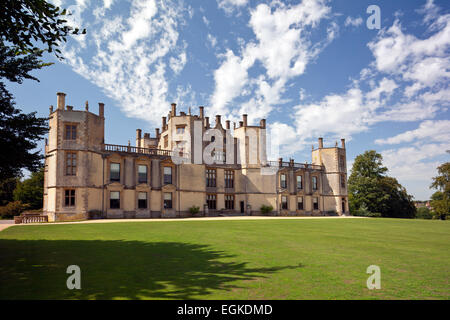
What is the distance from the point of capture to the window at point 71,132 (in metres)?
30.6

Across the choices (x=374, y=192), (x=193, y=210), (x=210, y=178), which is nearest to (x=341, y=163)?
(x=374, y=192)

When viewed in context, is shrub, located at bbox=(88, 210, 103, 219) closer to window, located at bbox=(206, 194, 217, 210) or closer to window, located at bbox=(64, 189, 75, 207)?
window, located at bbox=(64, 189, 75, 207)

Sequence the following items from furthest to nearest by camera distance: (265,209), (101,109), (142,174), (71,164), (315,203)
Result: (315,203)
(265,209)
(142,174)
(101,109)
(71,164)

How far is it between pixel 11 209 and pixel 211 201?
1014 inches

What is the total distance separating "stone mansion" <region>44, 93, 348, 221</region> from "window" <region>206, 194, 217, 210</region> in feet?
0.47

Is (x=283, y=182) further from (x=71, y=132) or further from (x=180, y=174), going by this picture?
(x=71, y=132)

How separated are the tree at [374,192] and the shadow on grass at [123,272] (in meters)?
51.5

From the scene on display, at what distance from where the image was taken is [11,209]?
A: 123 ft

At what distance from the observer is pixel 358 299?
494cm

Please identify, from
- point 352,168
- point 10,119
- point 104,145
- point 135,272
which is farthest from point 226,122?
point 135,272

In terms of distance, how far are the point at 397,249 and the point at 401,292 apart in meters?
5.75

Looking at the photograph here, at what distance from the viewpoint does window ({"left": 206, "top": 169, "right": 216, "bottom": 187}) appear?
4258 centimetres

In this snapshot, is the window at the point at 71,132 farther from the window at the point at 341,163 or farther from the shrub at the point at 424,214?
the shrub at the point at 424,214
